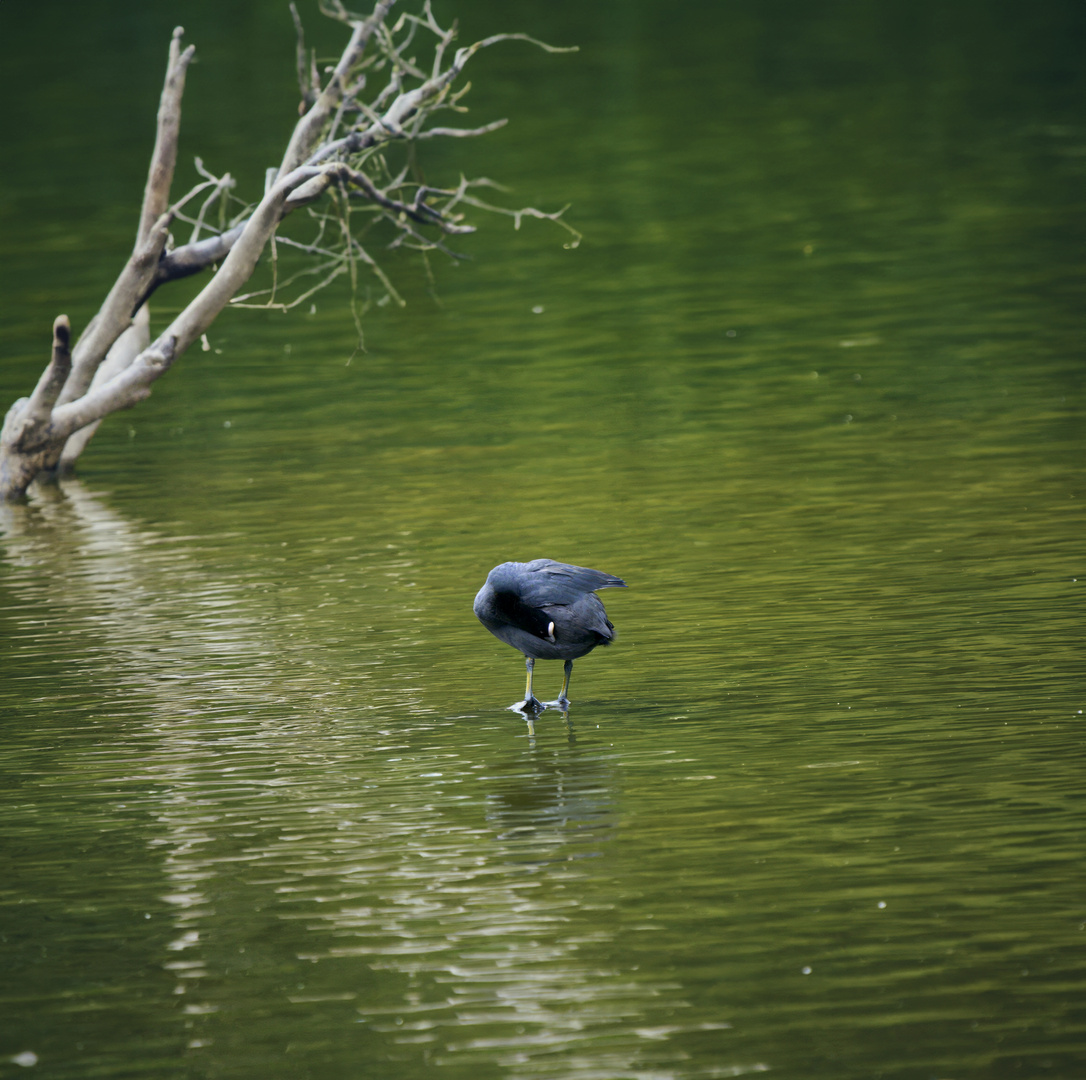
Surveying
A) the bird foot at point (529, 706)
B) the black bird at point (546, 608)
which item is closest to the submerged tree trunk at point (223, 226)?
the bird foot at point (529, 706)

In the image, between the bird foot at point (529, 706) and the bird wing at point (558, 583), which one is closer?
the bird wing at point (558, 583)

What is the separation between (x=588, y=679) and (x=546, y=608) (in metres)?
1.28

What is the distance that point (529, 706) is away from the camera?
8.91 metres

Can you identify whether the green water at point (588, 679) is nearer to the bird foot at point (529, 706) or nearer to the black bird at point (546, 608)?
the bird foot at point (529, 706)

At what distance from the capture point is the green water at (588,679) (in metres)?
6.06

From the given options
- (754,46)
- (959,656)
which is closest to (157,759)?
(959,656)

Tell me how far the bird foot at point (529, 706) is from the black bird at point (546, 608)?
332mm

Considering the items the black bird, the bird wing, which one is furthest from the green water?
the bird wing

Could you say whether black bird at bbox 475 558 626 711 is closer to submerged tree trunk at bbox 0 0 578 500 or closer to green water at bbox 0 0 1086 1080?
green water at bbox 0 0 1086 1080

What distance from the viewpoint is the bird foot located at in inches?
350

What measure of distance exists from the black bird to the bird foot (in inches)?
13.1

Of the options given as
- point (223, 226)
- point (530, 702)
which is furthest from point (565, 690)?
point (223, 226)

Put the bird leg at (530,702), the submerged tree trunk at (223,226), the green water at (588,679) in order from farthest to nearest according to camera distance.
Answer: the submerged tree trunk at (223,226) < the bird leg at (530,702) < the green water at (588,679)

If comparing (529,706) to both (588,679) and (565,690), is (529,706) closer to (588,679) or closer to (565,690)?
(565,690)
